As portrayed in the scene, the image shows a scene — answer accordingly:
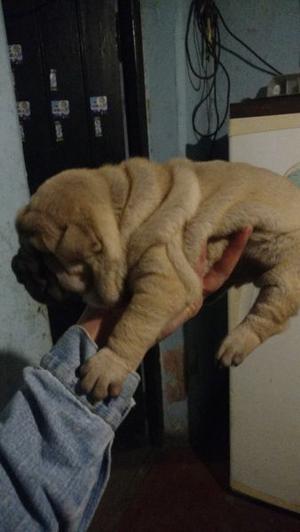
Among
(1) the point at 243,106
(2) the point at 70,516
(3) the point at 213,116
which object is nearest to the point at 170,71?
(1) the point at 243,106

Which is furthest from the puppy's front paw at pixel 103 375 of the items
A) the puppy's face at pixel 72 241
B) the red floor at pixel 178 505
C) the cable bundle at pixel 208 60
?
the cable bundle at pixel 208 60

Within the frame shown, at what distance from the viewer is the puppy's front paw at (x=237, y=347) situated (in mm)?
1089

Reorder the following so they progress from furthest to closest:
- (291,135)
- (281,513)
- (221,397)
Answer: (221,397) < (281,513) < (291,135)

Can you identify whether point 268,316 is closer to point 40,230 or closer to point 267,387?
point 40,230

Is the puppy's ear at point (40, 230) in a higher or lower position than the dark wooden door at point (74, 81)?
lower

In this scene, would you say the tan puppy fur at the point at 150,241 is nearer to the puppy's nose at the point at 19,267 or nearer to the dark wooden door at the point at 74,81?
the puppy's nose at the point at 19,267

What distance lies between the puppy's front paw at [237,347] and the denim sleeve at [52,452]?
1.11ft

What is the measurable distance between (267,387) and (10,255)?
57.6 inches

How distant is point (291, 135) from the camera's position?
1.70m

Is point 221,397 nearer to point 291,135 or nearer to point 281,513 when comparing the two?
point 281,513

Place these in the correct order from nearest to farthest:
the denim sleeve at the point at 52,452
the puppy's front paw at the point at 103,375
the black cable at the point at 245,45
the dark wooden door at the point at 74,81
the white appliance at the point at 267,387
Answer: the denim sleeve at the point at 52,452
the puppy's front paw at the point at 103,375
the white appliance at the point at 267,387
the dark wooden door at the point at 74,81
the black cable at the point at 245,45

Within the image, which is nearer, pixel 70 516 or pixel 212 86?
pixel 70 516

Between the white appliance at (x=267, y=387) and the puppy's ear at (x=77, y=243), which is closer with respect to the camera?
the puppy's ear at (x=77, y=243)

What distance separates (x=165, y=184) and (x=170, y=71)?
124cm
